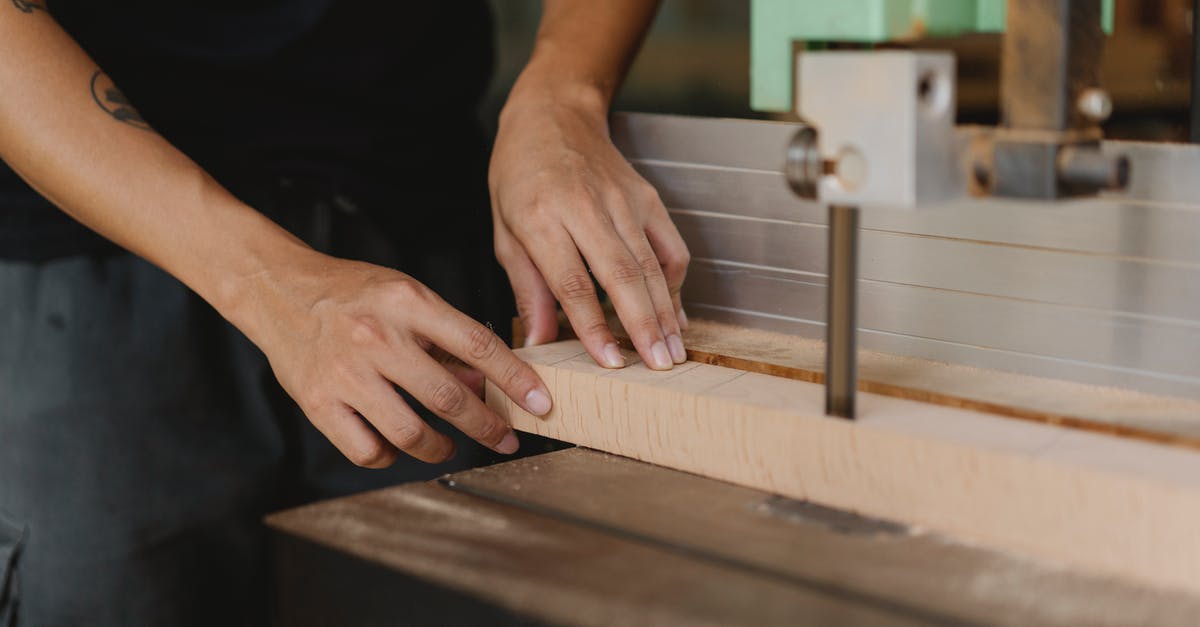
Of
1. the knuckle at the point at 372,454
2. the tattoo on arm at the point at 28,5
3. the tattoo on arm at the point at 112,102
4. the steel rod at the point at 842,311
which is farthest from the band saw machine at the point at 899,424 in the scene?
the tattoo on arm at the point at 28,5

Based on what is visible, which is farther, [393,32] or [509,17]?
[509,17]

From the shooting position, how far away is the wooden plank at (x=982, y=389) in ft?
2.72

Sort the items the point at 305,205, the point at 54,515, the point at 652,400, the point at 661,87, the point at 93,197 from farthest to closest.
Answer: the point at 661,87 < the point at 305,205 < the point at 54,515 < the point at 93,197 < the point at 652,400

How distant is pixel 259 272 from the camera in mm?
1076

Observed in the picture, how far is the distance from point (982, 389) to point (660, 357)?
0.88 feet

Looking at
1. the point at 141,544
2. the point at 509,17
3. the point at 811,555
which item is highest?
the point at 509,17

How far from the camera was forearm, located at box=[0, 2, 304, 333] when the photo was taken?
1100 millimetres

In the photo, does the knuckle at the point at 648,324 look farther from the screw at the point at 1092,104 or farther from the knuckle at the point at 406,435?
the screw at the point at 1092,104

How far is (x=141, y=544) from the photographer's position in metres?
1.33

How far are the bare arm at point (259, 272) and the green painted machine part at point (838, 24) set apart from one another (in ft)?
1.08

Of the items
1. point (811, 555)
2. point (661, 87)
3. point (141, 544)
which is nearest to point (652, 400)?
point (811, 555)

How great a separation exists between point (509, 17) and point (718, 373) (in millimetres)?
3072

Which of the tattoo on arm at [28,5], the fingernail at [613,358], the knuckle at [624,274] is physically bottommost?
the fingernail at [613,358]

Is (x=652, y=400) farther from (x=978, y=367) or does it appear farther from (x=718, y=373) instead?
(x=978, y=367)
